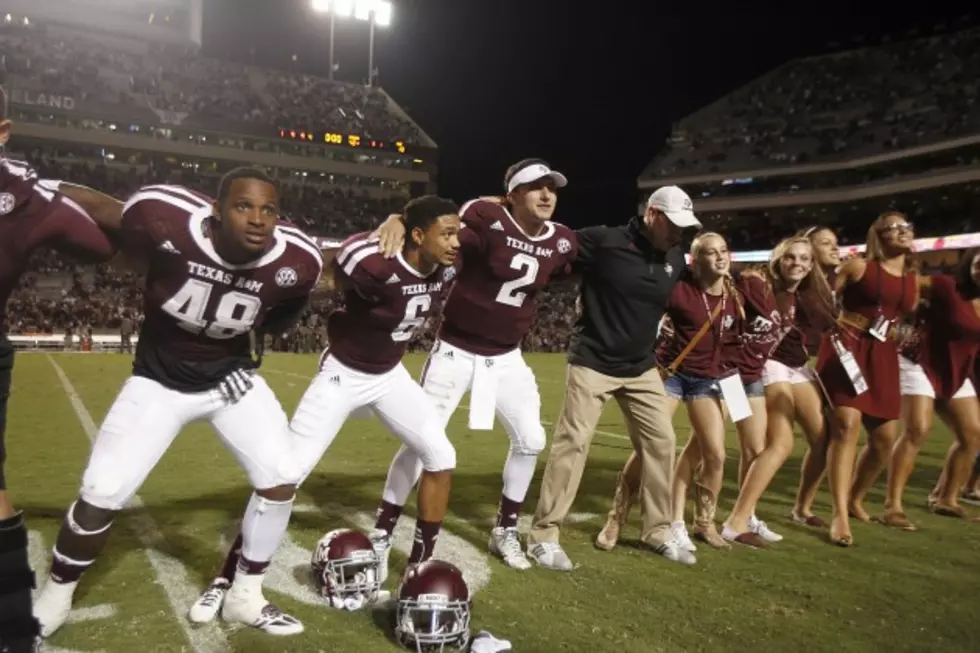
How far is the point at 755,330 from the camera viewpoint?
5676 millimetres

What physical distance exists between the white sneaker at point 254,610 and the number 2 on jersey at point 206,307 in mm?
1103

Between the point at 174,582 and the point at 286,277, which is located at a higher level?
the point at 286,277

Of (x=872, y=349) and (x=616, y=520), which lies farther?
(x=872, y=349)

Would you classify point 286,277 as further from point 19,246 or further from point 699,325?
point 699,325

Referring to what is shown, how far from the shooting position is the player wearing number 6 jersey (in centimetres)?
341

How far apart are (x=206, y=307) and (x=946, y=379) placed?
18.1 feet

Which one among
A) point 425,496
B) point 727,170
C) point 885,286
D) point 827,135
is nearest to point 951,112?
point 827,135

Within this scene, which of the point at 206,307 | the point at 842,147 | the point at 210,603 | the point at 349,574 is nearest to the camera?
the point at 206,307

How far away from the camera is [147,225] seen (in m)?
3.41

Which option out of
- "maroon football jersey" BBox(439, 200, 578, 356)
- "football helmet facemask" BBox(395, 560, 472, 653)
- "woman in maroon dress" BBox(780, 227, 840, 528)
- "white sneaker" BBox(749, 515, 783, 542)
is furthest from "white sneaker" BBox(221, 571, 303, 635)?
"woman in maroon dress" BBox(780, 227, 840, 528)

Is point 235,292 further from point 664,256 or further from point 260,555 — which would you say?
point 664,256

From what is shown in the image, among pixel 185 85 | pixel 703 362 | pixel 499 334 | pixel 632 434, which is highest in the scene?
pixel 185 85

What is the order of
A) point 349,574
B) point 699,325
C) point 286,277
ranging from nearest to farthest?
point 286,277 → point 349,574 → point 699,325

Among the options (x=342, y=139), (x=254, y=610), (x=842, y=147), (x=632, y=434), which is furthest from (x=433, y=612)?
(x=842, y=147)
